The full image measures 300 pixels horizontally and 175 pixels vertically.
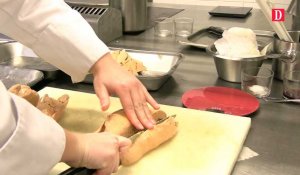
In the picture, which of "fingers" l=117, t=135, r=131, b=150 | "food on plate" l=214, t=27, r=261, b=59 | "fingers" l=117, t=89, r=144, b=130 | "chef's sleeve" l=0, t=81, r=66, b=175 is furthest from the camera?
"food on plate" l=214, t=27, r=261, b=59

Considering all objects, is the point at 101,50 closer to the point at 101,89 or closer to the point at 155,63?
the point at 101,89

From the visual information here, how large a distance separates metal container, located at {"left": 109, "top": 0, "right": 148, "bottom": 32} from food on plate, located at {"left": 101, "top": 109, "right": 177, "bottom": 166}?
24.6 inches

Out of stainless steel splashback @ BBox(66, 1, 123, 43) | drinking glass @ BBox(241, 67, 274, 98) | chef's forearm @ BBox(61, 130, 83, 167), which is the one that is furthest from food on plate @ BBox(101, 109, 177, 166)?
stainless steel splashback @ BBox(66, 1, 123, 43)

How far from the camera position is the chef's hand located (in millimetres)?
759

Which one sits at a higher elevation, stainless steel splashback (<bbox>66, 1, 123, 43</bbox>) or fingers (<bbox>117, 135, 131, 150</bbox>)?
stainless steel splashback (<bbox>66, 1, 123, 43</bbox>)

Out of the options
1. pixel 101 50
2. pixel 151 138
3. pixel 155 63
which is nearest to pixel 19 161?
pixel 151 138

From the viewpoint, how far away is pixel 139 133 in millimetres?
735

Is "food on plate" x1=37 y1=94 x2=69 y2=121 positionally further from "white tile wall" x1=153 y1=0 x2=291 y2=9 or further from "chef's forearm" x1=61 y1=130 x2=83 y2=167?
"white tile wall" x1=153 y1=0 x2=291 y2=9

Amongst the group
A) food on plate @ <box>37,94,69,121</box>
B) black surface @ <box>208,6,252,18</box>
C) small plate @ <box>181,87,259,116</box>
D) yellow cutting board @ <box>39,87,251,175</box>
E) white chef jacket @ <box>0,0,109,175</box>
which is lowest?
yellow cutting board @ <box>39,87,251,175</box>

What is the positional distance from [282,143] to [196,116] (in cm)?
17

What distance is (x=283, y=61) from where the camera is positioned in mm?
967

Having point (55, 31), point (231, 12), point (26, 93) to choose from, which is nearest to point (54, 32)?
point (55, 31)

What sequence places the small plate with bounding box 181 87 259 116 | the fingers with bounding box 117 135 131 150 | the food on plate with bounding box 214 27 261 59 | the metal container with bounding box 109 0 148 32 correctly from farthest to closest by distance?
the metal container with bounding box 109 0 148 32 < the food on plate with bounding box 214 27 261 59 < the small plate with bounding box 181 87 259 116 < the fingers with bounding box 117 135 131 150

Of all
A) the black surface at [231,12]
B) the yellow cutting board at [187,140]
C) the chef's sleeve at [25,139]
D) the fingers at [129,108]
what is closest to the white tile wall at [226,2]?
the black surface at [231,12]
